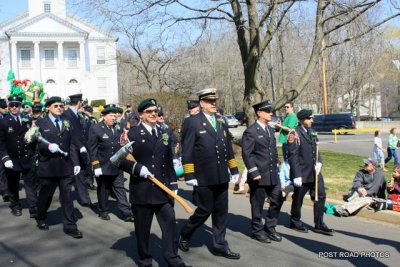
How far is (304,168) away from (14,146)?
5.49 meters

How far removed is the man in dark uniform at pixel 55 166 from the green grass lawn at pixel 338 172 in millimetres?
5499

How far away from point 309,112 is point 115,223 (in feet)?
12.4

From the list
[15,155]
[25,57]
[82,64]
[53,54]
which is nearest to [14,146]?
[15,155]

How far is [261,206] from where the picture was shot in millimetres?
7117

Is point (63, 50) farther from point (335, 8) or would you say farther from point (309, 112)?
point (309, 112)

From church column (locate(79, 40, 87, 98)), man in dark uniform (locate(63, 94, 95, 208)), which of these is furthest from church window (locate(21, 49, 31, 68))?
man in dark uniform (locate(63, 94, 95, 208))

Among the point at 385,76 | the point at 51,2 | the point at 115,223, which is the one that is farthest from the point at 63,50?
the point at 115,223

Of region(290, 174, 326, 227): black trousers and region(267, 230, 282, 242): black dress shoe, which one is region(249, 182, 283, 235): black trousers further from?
region(290, 174, 326, 227): black trousers

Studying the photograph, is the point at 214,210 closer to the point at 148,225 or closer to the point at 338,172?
the point at 148,225

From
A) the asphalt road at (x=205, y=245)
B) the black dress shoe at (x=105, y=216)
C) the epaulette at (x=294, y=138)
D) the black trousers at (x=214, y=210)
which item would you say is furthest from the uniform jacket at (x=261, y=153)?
the black dress shoe at (x=105, y=216)

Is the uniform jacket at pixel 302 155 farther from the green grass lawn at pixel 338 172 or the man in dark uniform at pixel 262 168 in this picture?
the green grass lawn at pixel 338 172

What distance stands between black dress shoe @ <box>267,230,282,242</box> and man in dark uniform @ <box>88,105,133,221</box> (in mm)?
2782

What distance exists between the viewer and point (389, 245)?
22.2 feet

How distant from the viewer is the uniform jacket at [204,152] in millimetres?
6348
